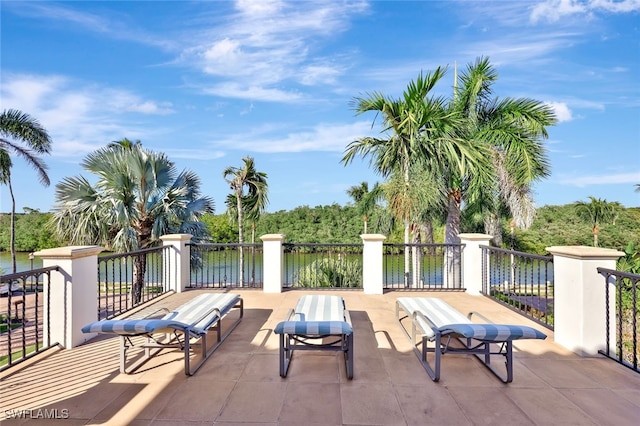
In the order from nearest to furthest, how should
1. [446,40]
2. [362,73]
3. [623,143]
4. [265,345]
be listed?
[265,345] → [446,40] → [362,73] → [623,143]

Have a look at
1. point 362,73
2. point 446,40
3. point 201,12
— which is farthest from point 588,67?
point 201,12

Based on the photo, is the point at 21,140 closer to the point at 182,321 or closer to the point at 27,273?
the point at 27,273

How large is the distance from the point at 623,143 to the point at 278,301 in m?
15.7

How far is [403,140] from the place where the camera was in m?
8.58

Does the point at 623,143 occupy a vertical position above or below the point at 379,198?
above

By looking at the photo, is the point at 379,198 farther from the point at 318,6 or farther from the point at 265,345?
the point at 265,345

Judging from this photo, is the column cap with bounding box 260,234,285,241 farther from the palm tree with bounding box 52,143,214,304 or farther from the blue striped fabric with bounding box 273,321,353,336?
the blue striped fabric with bounding box 273,321,353,336

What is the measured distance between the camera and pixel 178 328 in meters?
2.88

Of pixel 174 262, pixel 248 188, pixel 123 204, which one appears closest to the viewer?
pixel 174 262

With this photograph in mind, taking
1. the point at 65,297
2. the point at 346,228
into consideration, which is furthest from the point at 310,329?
the point at 346,228

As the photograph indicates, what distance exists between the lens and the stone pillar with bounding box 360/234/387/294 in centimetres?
644

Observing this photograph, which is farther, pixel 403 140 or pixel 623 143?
pixel 623 143

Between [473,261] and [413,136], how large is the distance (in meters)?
3.50

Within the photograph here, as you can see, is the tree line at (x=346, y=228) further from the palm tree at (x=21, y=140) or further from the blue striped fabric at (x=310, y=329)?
the blue striped fabric at (x=310, y=329)
